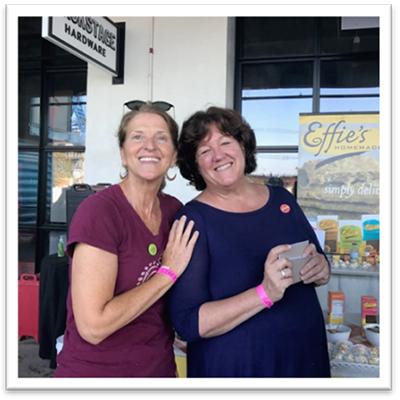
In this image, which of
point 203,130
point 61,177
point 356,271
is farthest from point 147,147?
point 61,177

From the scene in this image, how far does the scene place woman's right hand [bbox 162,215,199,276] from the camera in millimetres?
1239

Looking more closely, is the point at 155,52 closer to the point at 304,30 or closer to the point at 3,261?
the point at 304,30

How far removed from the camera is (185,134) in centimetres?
144

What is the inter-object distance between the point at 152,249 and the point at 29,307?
301cm

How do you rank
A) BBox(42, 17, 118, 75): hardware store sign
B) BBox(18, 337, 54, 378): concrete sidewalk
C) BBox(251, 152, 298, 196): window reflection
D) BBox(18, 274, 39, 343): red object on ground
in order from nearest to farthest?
1. BBox(42, 17, 118, 75): hardware store sign
2. BBox(18, 337, 54, 378): concrete sidewalk
3. BBox(18, 274, 39, 343): red object on ground
4. BBox(251, 152, 298, 196): window reflection

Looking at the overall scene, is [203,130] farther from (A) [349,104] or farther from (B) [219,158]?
(A) [349,104]

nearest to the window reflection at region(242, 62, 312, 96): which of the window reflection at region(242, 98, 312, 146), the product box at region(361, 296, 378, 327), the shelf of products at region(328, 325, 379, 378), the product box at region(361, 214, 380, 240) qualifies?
the window reflection at region(242, 98, 312, 146)

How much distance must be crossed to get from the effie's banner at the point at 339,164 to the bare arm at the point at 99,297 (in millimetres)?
2271

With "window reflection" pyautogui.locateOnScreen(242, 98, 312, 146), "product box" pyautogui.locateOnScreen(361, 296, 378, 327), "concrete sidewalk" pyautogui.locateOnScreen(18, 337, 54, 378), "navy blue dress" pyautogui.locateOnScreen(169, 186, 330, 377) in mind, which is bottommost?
"concrete sidewalk" pyautogui.locateOnScreen(18, 337, 54, 378)

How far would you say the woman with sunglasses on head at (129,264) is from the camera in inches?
44.1

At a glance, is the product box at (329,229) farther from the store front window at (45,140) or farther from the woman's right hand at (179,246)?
the store front window at (45,140)

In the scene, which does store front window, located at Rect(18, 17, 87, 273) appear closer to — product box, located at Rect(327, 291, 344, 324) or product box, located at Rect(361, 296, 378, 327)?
product box, located at Rect(327, 291, 344, 324)

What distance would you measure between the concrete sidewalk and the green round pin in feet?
7.78
